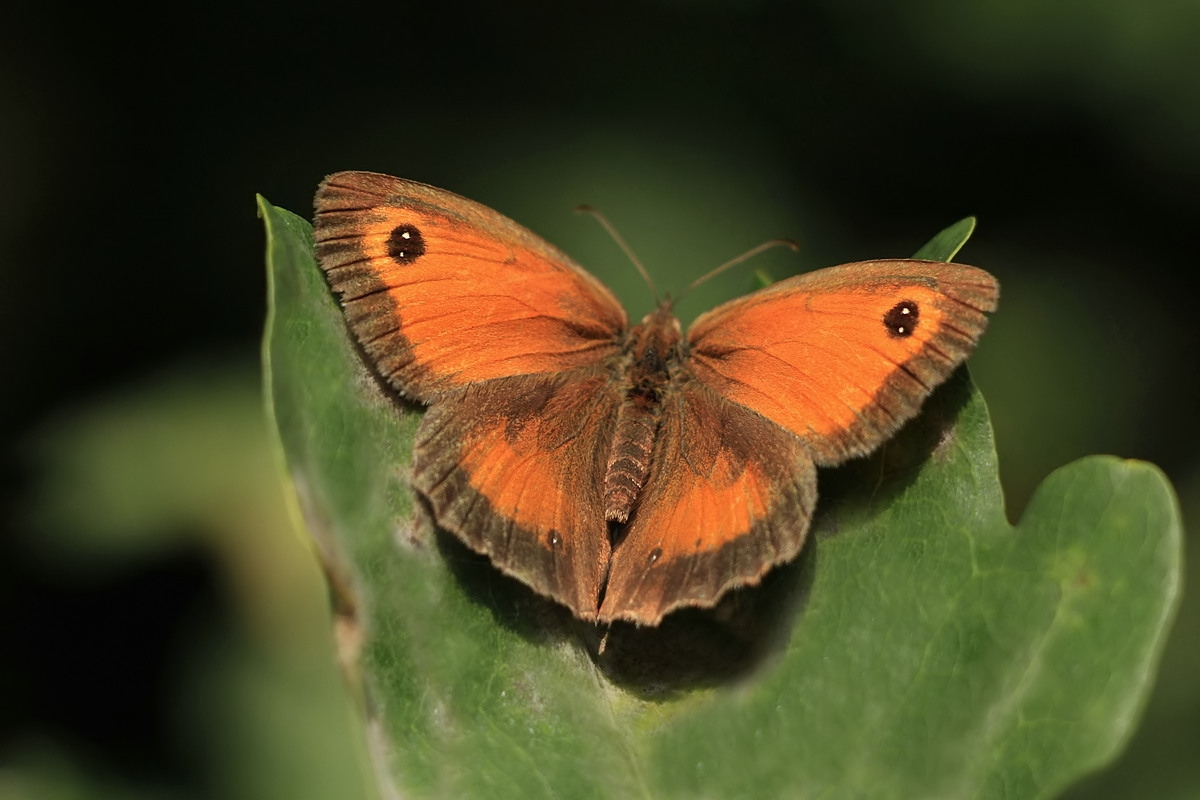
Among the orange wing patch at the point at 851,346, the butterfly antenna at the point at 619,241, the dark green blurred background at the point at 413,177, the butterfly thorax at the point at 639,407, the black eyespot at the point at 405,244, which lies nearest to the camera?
the orange wing patch at the point at 851,346

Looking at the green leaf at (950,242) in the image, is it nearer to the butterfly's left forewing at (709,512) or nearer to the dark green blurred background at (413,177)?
the butterfly's left forewing at (709,512)

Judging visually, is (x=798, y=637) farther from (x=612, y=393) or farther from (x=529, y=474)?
(x=612, y=393)

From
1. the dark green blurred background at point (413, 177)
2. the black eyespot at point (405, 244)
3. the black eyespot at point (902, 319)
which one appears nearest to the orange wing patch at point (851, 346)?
the black eyespot at point (902, 319)

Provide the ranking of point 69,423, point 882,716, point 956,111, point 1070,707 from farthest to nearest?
point 956,111 → point 69,423 → point 882,716 → point 1070,707

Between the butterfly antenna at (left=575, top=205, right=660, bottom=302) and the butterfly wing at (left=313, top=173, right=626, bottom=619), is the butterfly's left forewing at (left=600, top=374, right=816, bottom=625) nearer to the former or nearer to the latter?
the butterfly wing at (left=313, top=173, right=626, bottom=619)

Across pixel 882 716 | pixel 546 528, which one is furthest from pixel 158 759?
pixel 882 716

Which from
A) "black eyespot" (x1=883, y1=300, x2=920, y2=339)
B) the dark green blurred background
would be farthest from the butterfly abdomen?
the dark green blurred background

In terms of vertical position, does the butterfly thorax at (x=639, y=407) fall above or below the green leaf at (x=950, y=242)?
below

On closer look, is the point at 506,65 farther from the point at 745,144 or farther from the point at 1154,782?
the point at 1154,782
